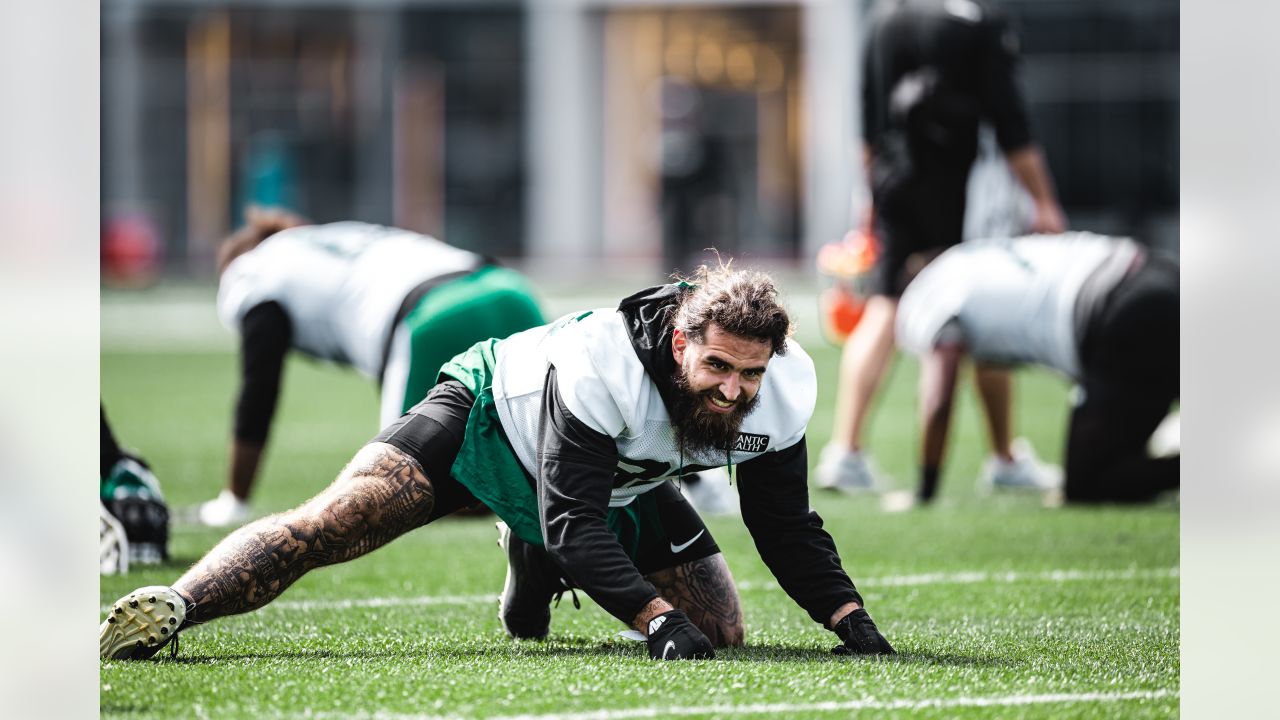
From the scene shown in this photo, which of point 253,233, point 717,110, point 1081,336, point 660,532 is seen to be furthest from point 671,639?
point 717,110

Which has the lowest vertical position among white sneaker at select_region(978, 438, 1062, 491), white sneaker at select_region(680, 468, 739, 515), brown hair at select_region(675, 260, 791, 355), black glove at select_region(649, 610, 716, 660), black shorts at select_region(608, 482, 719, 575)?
white sneaker at select_region(978, 438, 1062, 491)

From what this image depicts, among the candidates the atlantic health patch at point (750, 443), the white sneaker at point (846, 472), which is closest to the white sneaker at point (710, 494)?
the white sneaker at point (846, 472)

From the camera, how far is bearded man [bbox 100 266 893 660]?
4492 millimetres

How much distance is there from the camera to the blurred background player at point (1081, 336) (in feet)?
26.5

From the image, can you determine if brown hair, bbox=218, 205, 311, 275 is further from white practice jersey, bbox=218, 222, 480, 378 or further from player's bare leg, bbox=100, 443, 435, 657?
player's bare leg, bbox=100, 443, 435, 657

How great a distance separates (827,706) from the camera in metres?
4.08

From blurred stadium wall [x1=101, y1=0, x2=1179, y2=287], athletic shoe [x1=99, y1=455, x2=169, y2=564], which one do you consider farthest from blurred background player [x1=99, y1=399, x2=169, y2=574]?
blurred stadium wall [x1=101, y1=0, x2=1179, y2=287]

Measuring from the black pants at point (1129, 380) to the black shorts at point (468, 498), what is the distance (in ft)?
11.3

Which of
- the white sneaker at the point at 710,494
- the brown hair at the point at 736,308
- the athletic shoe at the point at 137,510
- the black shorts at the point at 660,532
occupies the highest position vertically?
the brown hair at the point at 736,308

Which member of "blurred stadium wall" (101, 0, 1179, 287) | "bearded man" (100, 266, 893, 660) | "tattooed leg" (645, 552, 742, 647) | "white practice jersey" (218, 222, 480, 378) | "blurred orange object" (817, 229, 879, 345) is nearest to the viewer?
"bearded man" (100, 266, 893, 660)

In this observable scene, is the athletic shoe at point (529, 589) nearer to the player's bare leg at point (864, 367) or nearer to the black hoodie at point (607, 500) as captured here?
the black hoodie at point (607, 500)

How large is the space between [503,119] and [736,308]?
1412 inches

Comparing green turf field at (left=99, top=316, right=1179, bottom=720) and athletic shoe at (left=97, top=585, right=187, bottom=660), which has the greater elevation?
athletic shoe at (left=97, top=585, right=187, bottom=660)
